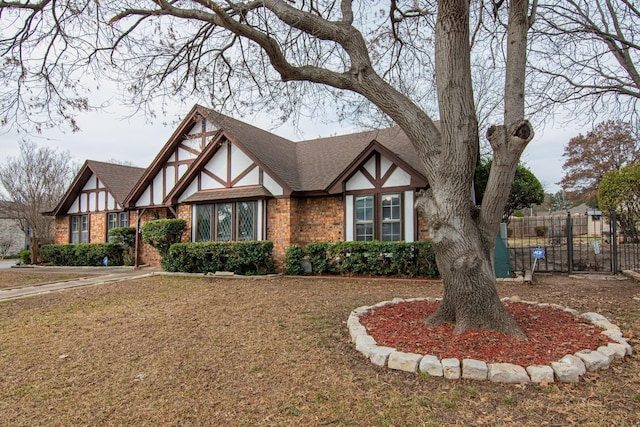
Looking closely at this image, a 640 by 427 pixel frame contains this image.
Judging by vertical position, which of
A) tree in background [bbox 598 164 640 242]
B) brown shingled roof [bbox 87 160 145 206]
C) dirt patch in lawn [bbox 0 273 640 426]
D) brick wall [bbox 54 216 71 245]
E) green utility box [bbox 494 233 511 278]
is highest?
brown shingled roof [bbox 87 160 145 206]

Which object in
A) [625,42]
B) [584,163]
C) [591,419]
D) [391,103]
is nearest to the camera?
[591,419]

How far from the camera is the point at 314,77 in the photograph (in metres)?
5.28

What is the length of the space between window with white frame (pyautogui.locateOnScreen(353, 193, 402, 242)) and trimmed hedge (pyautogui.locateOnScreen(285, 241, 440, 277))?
878mm

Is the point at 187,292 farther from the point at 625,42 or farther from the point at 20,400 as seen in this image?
the point at 625,42

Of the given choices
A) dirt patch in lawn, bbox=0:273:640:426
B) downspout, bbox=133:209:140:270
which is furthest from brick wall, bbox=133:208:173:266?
dirt patch in lawn, bbox=0:273:640:426

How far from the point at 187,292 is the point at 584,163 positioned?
3731 cm

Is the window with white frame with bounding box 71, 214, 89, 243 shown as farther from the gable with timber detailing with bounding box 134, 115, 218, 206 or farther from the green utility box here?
the green utility box

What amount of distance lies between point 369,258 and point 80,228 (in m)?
15.7

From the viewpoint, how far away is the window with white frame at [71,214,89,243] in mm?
18562

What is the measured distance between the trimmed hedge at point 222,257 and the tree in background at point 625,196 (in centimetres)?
1258

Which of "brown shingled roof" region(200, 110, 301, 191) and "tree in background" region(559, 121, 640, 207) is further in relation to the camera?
"tree in background" region(559, 121, 640, 207)

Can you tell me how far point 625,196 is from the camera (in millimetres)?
14016

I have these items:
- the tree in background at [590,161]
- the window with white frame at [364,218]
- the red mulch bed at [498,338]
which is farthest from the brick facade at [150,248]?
the tree in background at [590,161]

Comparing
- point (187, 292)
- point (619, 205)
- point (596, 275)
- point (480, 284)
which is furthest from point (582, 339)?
point (619, 205)
